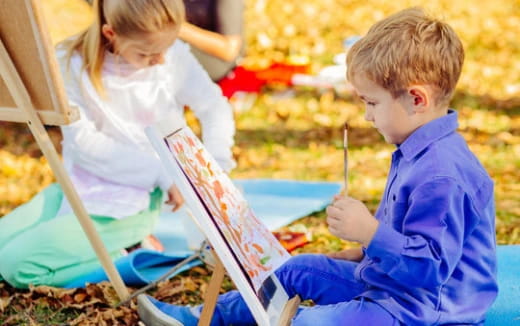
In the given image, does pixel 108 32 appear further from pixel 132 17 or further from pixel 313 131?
pixel 313 131

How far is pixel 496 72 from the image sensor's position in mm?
6066

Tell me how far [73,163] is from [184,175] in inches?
55.7

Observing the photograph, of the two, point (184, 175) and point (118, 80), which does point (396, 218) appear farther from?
point (118, 80)

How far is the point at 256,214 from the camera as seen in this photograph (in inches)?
151

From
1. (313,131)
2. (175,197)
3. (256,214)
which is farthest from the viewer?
(313,131)

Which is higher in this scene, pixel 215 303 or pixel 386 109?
pixel 386 109

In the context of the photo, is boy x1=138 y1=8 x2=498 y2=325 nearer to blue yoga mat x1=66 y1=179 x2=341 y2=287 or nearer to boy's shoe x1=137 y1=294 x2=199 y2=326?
boy's shoe x1=137 y1=294 x2=199 y2=326

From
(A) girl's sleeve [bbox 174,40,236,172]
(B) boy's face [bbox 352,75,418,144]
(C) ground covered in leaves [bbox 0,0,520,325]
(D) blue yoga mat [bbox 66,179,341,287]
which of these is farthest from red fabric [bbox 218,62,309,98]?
(B) boy's face [bbox 352,75,418,144]

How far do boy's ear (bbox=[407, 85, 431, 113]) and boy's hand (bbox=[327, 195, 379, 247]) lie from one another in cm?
32

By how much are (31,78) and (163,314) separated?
0.90 meters

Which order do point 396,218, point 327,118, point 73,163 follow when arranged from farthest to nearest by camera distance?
point 327,118 → point 73,163 → point 396,218

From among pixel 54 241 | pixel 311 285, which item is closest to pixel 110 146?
pixel 54 241

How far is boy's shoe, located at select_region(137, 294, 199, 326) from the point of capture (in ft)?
8.33

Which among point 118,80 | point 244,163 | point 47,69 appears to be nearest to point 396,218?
point 47,69
